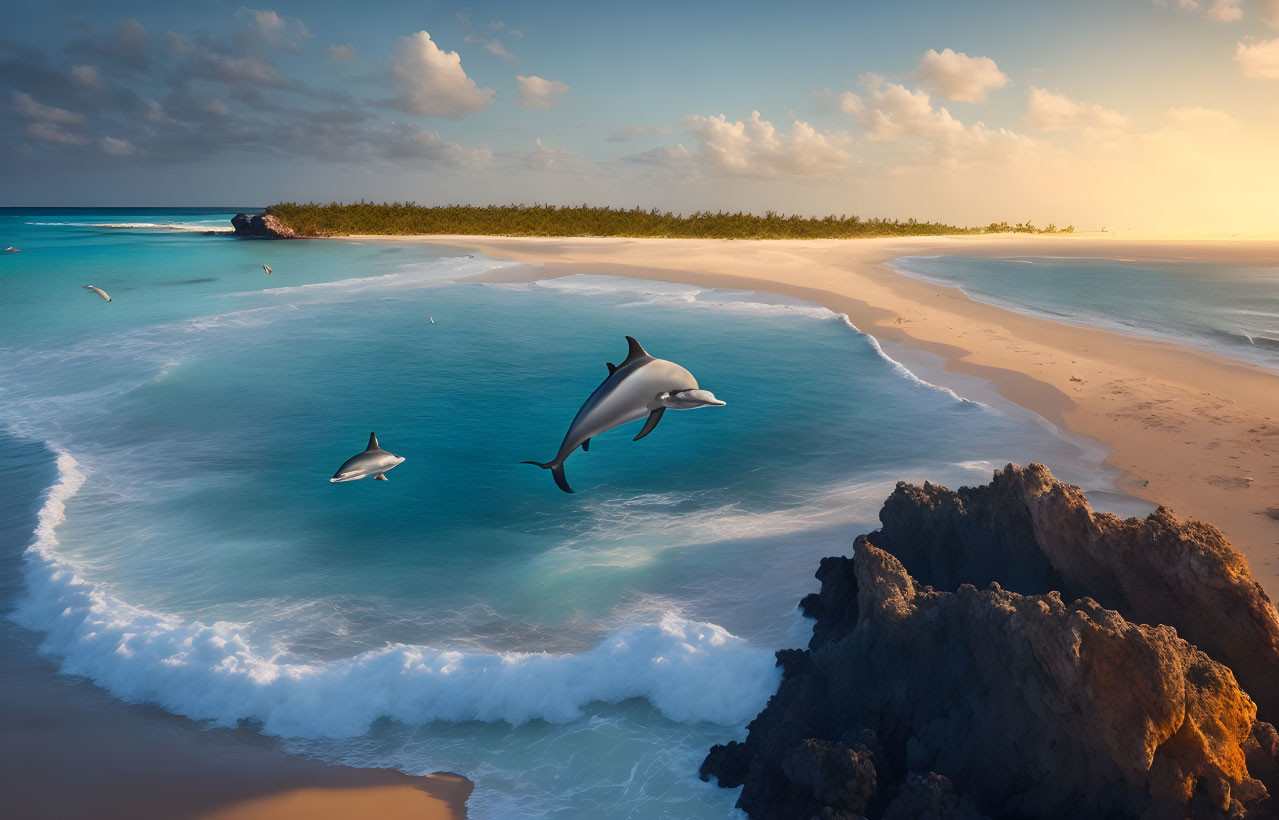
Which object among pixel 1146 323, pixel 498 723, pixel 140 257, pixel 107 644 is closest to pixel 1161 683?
pixel 498 723

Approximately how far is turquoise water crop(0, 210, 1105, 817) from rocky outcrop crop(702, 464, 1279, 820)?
99 centimetres

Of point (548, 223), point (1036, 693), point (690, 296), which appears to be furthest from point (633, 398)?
point (548, 223)

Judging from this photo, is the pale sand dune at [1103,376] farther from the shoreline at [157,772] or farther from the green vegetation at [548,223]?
the green vegetation at [548,223]

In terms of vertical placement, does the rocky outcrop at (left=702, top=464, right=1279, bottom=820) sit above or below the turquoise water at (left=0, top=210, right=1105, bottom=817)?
above

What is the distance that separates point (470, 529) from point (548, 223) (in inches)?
2330

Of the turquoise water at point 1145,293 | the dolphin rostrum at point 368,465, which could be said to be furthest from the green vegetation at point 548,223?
the dolphin rostrum at point 368,465

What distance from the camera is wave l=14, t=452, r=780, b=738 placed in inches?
268

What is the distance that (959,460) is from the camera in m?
11.9

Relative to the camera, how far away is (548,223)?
219 feet

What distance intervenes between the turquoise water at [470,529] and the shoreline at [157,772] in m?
0.25

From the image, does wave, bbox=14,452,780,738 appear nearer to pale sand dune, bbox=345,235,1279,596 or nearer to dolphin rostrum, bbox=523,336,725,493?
dolphin rostrum, bbox=523,336,725,493

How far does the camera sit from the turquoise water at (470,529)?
680 centimetres

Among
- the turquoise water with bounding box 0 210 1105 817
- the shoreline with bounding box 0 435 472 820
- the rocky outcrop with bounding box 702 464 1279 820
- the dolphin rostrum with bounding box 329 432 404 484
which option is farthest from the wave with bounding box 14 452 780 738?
the dolphin rostrum with bounding box 329 432 404 484

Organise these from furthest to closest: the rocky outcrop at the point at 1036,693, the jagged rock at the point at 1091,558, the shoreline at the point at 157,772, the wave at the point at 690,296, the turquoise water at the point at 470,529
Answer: the wave at the point at 690,296 → the turquoise water at the point at 470,529 → the shoreline at the point at 157,772 → the jagged rock at the point at 1091,558 → the rocky outcrop at the point at 1036,693
